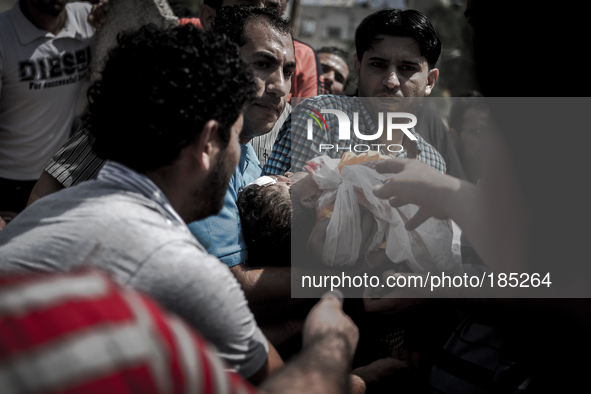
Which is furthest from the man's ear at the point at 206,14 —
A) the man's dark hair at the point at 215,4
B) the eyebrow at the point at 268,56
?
the eyebrow at the point at 268,56

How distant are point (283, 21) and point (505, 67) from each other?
1981mm

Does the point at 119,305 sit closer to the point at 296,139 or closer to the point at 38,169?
the point at 296,139

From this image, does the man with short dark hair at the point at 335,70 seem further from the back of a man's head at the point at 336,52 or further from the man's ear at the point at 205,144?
the man's ear at the point at 205,144

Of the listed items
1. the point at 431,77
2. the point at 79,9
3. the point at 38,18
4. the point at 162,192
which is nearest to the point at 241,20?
the point at 431,77

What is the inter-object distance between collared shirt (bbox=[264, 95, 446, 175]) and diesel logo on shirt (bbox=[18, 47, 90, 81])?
2.12 meters

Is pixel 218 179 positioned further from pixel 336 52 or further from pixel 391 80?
pixel 336 52

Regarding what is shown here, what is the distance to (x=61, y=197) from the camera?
1.42m

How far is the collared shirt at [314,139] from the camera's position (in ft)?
9.20

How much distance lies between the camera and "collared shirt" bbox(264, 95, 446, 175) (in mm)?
2803

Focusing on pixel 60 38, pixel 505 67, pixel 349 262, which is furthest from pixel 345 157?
pixel 60 38

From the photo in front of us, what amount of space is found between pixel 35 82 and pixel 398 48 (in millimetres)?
2921

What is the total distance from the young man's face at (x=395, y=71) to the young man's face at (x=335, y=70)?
2.81 metres

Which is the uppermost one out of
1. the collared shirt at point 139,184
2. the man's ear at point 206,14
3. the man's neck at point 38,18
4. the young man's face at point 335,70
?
the young man's face at point 335,70

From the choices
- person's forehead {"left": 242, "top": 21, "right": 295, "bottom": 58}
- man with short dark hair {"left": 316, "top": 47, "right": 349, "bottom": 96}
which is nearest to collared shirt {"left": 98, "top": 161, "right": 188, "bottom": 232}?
person's forehead {"left": 242, "top": 21, "right": 295, "bottom": 58}
